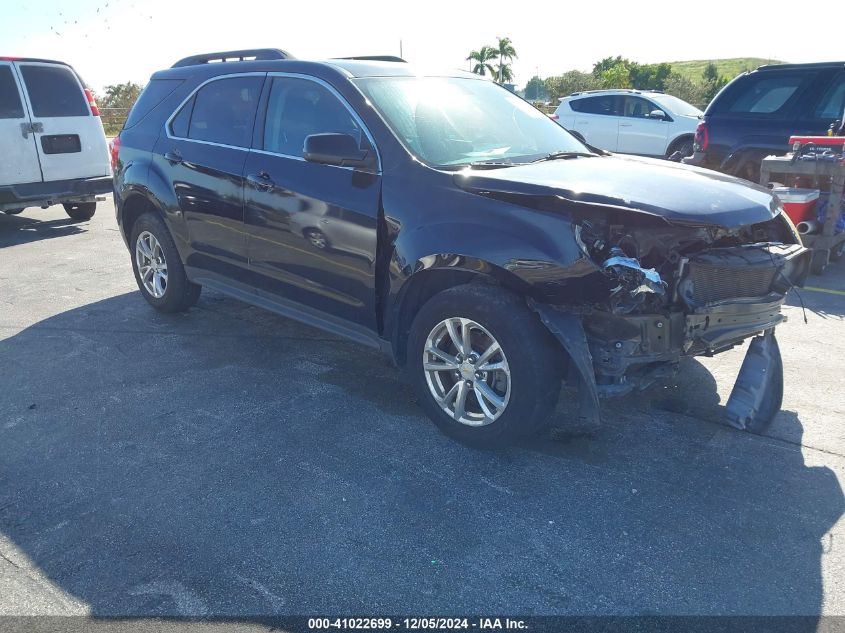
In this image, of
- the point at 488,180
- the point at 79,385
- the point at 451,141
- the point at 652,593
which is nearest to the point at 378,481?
the point at 652,593

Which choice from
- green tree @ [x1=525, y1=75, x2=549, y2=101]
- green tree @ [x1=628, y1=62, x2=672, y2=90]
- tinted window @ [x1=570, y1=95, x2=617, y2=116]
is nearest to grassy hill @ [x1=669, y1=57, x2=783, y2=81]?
green tree @ [x1=525, y1=75, x2=549, y2=101]

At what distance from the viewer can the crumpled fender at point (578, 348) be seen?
330 cm

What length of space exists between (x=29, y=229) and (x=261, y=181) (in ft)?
24.3

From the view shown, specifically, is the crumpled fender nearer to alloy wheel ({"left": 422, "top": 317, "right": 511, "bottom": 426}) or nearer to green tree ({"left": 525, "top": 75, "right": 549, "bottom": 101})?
alloy wheel ({"left": 422, "top": 317, "right": 511, "bottom": 426})

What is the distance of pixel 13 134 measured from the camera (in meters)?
9.09

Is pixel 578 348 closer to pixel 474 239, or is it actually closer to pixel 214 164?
pixel 474 239

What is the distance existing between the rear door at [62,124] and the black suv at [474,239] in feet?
17.5

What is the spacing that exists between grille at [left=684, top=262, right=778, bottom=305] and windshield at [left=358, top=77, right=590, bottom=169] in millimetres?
1269

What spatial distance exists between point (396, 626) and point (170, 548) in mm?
1068

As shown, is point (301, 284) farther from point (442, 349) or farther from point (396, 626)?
A: point (396, 626)

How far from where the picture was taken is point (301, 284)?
4512mm

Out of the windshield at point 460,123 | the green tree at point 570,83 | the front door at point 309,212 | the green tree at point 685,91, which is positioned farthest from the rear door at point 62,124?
the green tree at point 570,83

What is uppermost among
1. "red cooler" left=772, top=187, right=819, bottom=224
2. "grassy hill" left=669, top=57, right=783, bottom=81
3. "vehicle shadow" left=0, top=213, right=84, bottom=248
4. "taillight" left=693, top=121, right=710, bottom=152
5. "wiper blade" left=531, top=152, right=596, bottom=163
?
"grassy hill" left=669, top=57, right=783, bottom=81

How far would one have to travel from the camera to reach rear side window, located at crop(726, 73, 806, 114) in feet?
29.7
